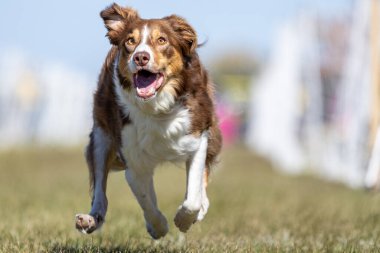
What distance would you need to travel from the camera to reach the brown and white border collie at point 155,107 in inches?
192

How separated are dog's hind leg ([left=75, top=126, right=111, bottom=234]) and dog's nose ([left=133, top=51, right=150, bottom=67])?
40.9 inches

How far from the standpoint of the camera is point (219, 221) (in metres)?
7.84

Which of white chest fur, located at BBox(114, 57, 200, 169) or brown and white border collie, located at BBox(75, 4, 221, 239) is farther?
white chest fur, located at BBox(114, 57, 200, 169)

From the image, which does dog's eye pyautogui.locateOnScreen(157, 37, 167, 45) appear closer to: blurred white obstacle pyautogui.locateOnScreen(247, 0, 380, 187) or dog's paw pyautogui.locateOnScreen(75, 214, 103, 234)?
dog's paw pyautogui.locateOnScreen(75, 214, 103, 234)

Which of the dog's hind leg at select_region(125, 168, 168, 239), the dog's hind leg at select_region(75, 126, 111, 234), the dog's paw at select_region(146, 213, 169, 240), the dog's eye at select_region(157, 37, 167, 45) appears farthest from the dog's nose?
the dog's paw at select_region(146, 213, 169, 240)

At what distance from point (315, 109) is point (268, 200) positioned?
8956 millimetres

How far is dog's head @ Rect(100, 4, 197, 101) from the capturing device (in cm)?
478

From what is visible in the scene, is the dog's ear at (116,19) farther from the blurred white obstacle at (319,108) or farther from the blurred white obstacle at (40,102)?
the blurred white obstacle at (40,102)

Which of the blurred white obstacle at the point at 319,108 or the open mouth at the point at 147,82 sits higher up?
the open mouth at the point at 147,82

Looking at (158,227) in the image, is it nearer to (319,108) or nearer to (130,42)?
(130,42)

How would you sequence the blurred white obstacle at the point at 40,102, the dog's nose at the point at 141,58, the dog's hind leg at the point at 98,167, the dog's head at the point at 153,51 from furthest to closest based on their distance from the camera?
1. the blurred white obstacle at the point at 40,102
2. the dog's hind leg at the point at 98,167
3. the dog's head at the point at 153,51
4. the dog's nose at the point at 141,58

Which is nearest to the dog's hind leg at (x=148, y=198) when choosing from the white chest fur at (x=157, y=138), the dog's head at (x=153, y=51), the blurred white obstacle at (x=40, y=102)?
the white chest fur at (x=157, y=138)

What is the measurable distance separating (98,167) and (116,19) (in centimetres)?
107

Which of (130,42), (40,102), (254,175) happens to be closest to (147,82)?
(130,42)
